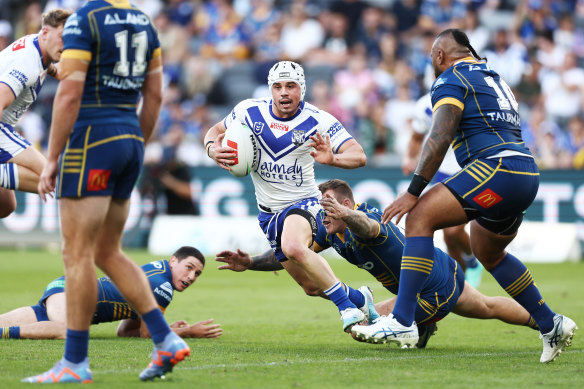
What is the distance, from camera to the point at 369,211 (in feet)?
25.8

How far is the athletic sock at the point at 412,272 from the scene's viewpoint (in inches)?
269

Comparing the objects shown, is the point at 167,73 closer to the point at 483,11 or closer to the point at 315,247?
the point at 483,11

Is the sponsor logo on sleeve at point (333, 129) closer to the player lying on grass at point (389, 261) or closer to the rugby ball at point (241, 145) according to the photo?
the player lying on grass at point (389, 261)

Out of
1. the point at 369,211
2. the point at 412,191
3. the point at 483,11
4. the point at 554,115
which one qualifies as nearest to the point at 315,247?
A: the point at 369,211

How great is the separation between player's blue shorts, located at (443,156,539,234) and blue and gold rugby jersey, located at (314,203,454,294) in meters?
1.06

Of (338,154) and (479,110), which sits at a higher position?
(479,110)

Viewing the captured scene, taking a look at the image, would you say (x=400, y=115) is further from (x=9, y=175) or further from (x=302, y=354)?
(x=302, y=354)

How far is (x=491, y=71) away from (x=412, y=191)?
1.16m

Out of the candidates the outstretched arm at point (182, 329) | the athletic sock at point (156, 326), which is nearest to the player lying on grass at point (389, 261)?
the outstretched arm at point (182, 329)

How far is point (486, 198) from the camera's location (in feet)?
21.9

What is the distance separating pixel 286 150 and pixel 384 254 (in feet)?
4.63

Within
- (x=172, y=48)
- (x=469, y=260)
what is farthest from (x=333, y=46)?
(x=469, y=260)

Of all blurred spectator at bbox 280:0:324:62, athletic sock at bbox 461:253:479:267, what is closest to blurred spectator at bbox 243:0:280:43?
blurred spectator at bbox 280:0:324:62

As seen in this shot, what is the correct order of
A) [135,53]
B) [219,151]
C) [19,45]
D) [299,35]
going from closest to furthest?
[135,53]
[219,151]
[19,45]
[299,35]
